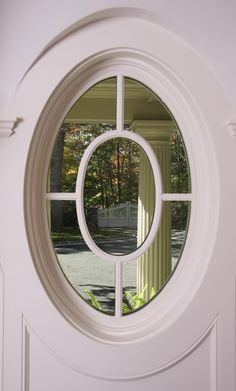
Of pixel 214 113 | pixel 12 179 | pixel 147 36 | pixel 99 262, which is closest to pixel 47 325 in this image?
pixel 99 262

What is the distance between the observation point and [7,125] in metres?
2.40

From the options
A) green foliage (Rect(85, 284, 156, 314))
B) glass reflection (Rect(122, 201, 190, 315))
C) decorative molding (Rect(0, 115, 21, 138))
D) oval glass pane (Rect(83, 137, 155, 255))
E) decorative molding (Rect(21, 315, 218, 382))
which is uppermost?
decorative molding (Rect(0, 115, 21, 138))

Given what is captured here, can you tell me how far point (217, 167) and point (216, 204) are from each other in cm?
17

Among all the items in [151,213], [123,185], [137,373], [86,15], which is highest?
[86,15]

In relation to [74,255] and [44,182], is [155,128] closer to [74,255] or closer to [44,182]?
[44,182]

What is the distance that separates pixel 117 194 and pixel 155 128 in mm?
369

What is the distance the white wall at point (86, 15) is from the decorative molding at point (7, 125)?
0.05 meters

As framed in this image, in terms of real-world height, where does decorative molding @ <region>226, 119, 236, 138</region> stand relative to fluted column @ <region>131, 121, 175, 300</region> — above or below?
above

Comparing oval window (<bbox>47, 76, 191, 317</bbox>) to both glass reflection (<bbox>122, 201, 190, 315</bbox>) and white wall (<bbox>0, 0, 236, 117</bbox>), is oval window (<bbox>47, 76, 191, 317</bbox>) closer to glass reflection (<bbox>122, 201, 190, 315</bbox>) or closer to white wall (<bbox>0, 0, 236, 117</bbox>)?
glass reflection (<bbox>122, 201, 190, 315</bbox>)

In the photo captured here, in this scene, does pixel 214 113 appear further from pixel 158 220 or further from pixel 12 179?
pixel 12 179

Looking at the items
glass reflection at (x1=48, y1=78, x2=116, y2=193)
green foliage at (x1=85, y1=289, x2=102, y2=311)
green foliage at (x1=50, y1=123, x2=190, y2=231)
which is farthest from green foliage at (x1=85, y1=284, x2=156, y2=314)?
glass reflection at (x1=48, y1=78, x2=116, y2=193)

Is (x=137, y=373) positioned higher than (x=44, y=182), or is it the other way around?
(x=44, y=182)

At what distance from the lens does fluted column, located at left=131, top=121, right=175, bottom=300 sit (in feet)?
8.53

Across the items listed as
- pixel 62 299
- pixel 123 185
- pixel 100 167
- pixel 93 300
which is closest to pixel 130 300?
pixel 93 300
